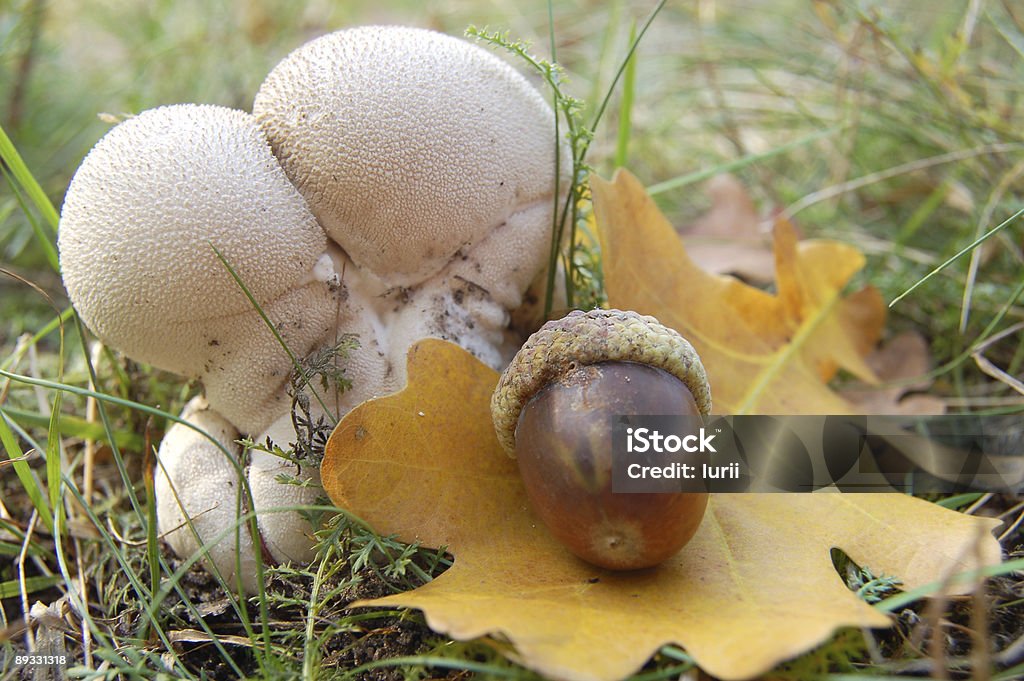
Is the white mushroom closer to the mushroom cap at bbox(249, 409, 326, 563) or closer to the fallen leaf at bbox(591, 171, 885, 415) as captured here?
the mushroom cap at bbox(249, 409, 326, 563)

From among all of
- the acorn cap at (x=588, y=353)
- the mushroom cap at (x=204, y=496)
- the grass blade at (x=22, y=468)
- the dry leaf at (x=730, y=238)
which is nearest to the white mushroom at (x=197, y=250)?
the mushroom cap at (x=204, y=496)

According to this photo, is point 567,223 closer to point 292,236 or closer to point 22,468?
point 292,236

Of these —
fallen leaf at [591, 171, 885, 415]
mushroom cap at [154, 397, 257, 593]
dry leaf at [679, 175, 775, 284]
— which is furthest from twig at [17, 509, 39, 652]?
dry leaf at [679, 175, 775, 284]

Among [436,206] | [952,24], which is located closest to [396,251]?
[436,206]

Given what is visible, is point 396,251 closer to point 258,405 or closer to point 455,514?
point 258,405

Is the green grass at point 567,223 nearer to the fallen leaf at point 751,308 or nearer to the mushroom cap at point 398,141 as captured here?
the fallen leaf at point 751,308
